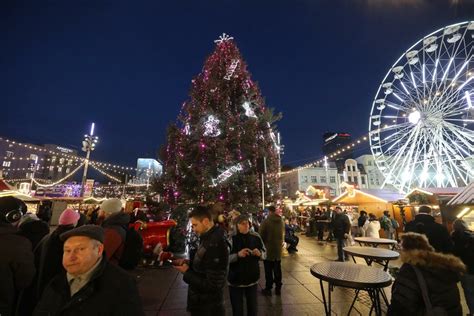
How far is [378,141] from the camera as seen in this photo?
877 inches

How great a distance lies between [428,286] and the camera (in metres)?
2.56

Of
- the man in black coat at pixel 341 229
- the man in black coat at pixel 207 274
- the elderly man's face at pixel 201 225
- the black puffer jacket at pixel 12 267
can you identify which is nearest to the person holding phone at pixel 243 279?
the man in black coat at pixel 207 274

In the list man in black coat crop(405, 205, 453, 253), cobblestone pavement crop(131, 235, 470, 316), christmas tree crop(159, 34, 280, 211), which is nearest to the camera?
man in black coat crop(405, 205, 453, 253)

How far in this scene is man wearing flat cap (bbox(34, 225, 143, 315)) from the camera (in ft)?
5.19

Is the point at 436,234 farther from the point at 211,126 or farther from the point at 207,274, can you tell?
the point at 211,126

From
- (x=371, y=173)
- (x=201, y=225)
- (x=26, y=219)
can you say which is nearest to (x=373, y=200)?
(x=201, y=225)

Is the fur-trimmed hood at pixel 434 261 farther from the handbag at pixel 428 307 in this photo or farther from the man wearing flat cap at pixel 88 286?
the man wearing flat cap at pixel 88 286

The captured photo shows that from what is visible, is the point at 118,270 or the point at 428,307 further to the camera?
the point at 428,307

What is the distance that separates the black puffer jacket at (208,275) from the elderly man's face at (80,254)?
1.07 m

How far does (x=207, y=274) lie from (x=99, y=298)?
117 cm

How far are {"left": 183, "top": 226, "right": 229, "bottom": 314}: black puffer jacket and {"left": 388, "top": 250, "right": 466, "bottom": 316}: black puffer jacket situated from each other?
1.83 m

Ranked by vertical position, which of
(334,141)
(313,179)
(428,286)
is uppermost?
(334,141)

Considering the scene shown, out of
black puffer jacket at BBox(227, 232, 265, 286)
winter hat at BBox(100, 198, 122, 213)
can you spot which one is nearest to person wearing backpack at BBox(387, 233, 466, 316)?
black puffer jacket at BBox(227, 232, 265, 286)

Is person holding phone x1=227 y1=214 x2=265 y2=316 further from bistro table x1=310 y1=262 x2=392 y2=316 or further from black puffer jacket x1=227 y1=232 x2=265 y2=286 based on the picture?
bistro table x1=310 y1=262 x2=392 y2=316
